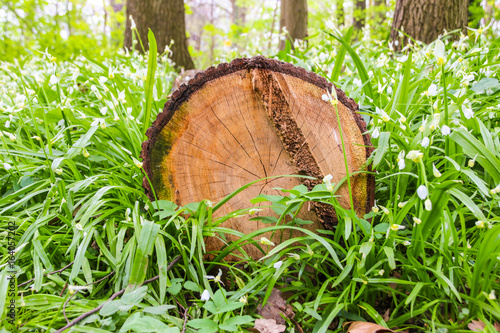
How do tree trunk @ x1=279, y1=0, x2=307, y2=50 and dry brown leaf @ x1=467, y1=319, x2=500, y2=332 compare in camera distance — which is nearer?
dry brown leaf @ x1=467, y1=319, x2=500, y2=332

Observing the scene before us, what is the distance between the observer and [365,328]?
117cm

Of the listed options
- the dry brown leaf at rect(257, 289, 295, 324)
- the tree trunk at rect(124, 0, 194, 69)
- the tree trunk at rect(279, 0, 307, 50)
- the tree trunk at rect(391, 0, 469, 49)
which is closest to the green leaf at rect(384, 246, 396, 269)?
the dry brown leaf at rect(257, 289, 295, 324)

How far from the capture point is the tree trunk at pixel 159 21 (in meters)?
5.21

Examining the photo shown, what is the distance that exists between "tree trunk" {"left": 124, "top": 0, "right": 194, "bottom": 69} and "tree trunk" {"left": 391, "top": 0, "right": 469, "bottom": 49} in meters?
3.51

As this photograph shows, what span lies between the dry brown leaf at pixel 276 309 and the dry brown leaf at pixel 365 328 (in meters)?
0.25

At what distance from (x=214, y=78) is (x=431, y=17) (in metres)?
3.20

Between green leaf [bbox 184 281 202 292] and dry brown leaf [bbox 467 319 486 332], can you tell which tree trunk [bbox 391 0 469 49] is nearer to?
dry brown leaf [bbox 467 319 486 332]

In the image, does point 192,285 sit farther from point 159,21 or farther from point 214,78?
point 159,21

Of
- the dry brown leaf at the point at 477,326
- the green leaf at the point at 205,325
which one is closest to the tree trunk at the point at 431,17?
the dry brown leaf at the point at 477,326

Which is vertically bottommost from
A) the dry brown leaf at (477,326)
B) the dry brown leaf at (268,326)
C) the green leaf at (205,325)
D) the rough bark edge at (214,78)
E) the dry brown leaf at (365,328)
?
the dry brown leaf at (268,326)

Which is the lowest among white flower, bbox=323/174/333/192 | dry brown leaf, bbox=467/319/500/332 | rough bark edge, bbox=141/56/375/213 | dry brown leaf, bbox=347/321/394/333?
dry brown leaf, bbox=347/321/394/333

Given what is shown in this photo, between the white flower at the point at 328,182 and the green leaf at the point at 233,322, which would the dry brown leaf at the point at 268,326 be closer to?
the green leaf at the point at 233,322

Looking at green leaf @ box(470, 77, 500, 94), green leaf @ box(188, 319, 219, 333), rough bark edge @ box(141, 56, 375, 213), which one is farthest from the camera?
green leaf @ box(470, 77, 500, 94)

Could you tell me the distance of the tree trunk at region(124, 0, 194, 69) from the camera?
521 centimetres
